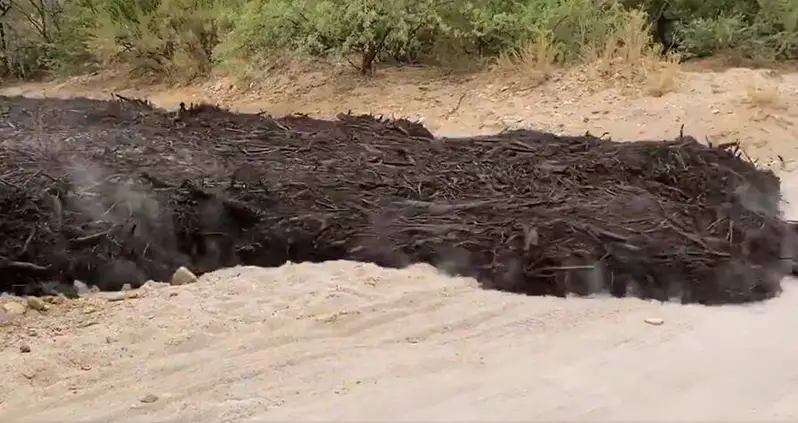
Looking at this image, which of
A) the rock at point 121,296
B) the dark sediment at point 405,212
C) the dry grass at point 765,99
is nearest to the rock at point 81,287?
the dark sediment at point 405,212

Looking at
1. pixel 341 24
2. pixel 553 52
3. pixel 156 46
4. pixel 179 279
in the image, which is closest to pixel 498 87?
pixel 553 52

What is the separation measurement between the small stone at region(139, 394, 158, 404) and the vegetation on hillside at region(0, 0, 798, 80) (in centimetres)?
673

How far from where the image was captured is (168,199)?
4977 mm

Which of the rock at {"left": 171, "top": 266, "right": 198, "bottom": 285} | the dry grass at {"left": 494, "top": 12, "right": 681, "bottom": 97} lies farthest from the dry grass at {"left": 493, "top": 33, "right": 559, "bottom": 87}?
the rock at {"left": 171, "top": 266, "right": 198, "bottom": 285}

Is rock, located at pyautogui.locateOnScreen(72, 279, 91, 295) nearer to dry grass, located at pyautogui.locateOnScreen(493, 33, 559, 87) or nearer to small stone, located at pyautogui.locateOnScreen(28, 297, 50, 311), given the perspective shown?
small stone, located at pyautogui.locateOnScreen(28, 297, 50, 311)

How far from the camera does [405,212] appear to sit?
5008mm

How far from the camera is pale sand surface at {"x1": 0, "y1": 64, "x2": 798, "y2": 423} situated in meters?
3.14

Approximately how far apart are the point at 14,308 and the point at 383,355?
1.67 metres

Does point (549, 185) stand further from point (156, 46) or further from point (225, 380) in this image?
point (156, 46)

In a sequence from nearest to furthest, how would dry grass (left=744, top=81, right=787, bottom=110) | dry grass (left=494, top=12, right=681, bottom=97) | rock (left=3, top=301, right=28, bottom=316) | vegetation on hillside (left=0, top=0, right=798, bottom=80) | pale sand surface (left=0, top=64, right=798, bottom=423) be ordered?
pale sand surface (left=0, top=64, right=798, bottom=423)
rock (left=3, top=301, right=28, bottom=316)
dry grass (left=744, top=81, right=787, bottom=110)
dry grass (left=494, top=12, right=681, bottom=97)
vegetation on hillside (left=0, top=0, right=798, bottom=80)

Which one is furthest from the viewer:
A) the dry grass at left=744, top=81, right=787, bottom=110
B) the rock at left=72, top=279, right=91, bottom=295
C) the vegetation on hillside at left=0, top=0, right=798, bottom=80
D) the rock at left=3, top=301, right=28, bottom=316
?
the vegetation on hillside at left=0, top=0, right=798, bottom=80

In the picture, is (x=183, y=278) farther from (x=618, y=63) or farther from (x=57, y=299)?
(x=618, y=63)

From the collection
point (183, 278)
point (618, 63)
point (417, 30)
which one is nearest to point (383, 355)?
point (183, 278)

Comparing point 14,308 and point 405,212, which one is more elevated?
point 405,212
